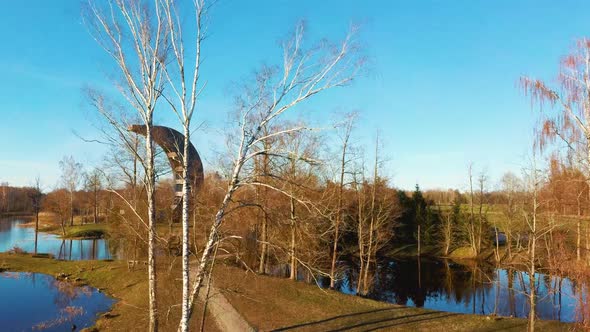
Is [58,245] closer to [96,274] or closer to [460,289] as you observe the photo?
[96,274]

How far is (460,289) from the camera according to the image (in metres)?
29.6

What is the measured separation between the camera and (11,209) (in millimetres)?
93000

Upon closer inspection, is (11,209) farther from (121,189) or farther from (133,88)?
(133,88)

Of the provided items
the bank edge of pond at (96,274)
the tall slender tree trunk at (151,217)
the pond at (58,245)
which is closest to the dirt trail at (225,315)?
the tall slender tree trunk at (151,217)

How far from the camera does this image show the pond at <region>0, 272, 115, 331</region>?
18469mm

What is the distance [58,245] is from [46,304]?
85.5 feet

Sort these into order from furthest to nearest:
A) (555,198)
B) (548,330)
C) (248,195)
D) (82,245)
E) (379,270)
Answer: (82,245)
(379,270)
(248,195)
(548,330)
(555,198)

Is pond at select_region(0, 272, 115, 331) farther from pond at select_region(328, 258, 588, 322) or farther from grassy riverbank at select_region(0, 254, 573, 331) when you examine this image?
pond at select_region(328, 258, 588, 322)

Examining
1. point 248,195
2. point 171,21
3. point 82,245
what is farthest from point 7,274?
point 171,21

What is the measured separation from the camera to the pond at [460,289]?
77.3 feet

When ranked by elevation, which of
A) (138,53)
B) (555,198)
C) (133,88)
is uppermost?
(138,53)

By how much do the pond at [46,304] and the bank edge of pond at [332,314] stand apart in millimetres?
6612

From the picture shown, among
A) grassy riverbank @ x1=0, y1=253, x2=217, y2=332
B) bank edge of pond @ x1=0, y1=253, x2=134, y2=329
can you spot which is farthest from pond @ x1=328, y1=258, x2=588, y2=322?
bank edge of pond @ x1=0, y1=253, x2=134, y2=329

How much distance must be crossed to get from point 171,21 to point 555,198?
11634 millimetres
